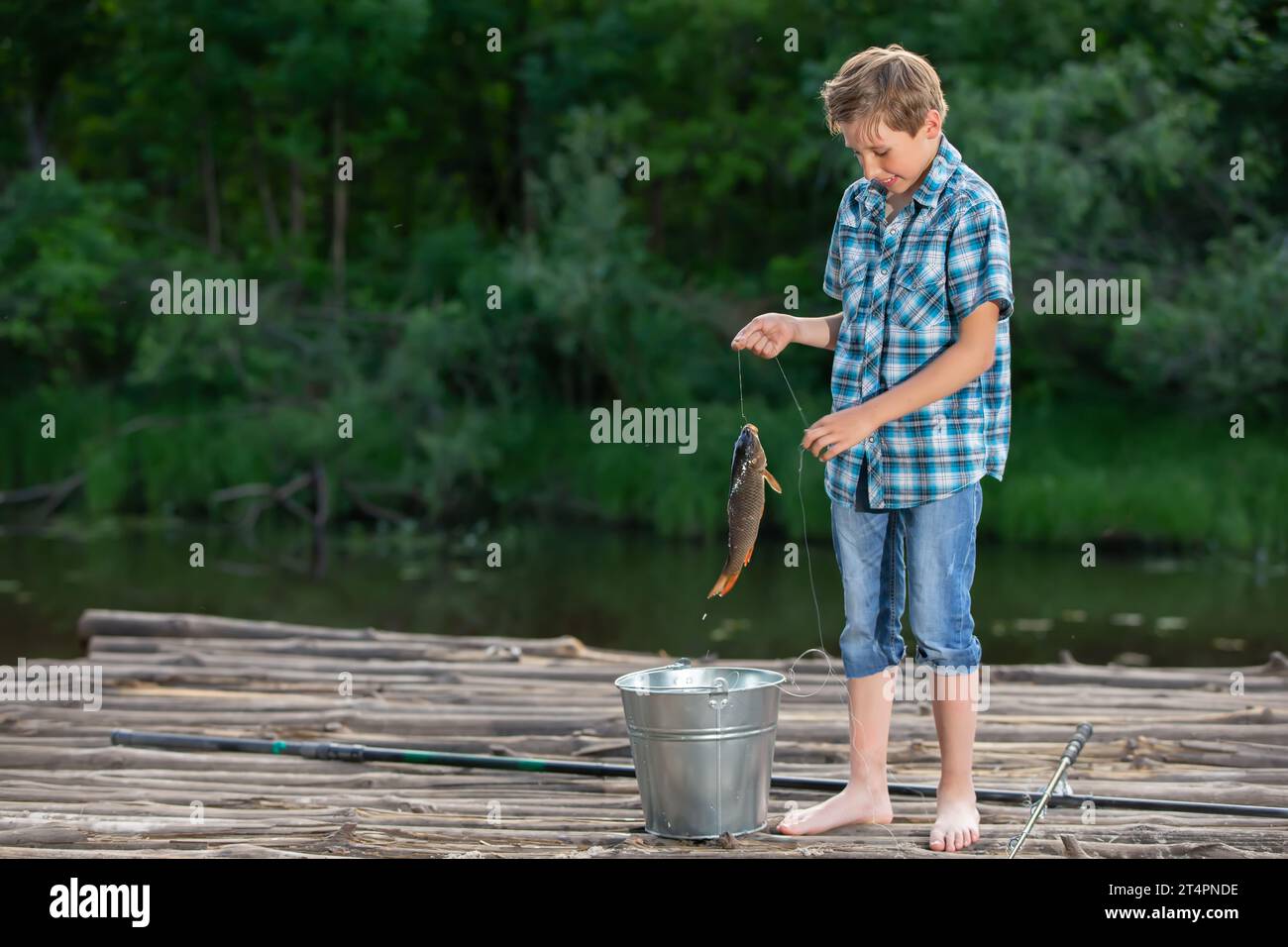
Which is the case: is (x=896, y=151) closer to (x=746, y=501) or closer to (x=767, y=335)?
(x=767, y=335)

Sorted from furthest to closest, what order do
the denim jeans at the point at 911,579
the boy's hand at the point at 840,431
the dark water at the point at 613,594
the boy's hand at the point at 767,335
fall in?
the dark water at the point at 613,594
the boy's hand at the point at 767,335
the denim jeans at the point at 911,579
the boy's hand at the point at 840,431

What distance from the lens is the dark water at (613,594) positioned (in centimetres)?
1136

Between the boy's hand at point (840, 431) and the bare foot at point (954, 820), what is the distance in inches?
37.1

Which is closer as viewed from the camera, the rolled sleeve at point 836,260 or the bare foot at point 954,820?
the bare foot at point 954,820

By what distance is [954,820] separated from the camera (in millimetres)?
3703

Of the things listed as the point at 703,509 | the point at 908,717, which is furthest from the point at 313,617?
the point at 908,717

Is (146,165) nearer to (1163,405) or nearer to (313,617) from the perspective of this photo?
(313,617)

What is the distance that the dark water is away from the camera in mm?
11359

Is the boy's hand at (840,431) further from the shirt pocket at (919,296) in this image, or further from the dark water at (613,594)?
the dark water at (613,594)

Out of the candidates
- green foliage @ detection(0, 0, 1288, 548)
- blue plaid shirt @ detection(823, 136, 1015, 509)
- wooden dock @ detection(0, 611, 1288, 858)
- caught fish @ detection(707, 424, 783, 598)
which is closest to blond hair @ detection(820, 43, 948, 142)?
blue plaid shirt @ detection(823, 136, 1015, 509)

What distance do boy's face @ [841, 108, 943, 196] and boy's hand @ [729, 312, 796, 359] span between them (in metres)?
0.41

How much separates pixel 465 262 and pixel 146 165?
23.1 ft

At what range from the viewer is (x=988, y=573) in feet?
47.6

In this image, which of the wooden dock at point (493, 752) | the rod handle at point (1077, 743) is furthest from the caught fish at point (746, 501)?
the rod handle at point (1077, 743)
